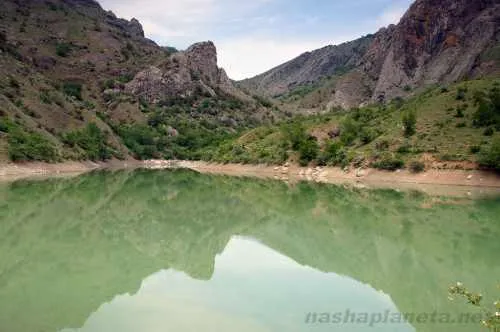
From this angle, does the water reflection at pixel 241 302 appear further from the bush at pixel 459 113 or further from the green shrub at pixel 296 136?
the green shrub at pixel 296 136

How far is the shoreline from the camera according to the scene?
52.3m

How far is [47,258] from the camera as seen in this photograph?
18.8 metres

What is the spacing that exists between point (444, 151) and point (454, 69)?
83.5 meters

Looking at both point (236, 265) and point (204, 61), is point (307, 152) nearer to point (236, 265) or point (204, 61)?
point (236, 265)

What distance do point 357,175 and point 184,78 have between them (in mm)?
103902

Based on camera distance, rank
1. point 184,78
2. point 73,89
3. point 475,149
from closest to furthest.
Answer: point 475,149, point 73,89, point 184,78

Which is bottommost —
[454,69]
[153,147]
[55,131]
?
[153,147]

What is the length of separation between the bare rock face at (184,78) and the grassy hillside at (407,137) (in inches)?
2633

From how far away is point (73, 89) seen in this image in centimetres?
13938

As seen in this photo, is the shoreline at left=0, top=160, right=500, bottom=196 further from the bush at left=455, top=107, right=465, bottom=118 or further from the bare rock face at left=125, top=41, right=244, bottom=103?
the bare rock face at left=125, top=41, right=244, bottom=103

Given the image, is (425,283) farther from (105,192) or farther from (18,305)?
(105,192)

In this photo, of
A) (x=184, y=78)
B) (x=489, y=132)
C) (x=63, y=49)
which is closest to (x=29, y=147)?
(x=489, y=132)

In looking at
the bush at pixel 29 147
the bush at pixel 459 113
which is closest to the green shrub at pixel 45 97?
the bush at pixel 29 147

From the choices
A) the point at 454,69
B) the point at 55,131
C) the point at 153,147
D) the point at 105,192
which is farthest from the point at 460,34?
the point at 105,192
